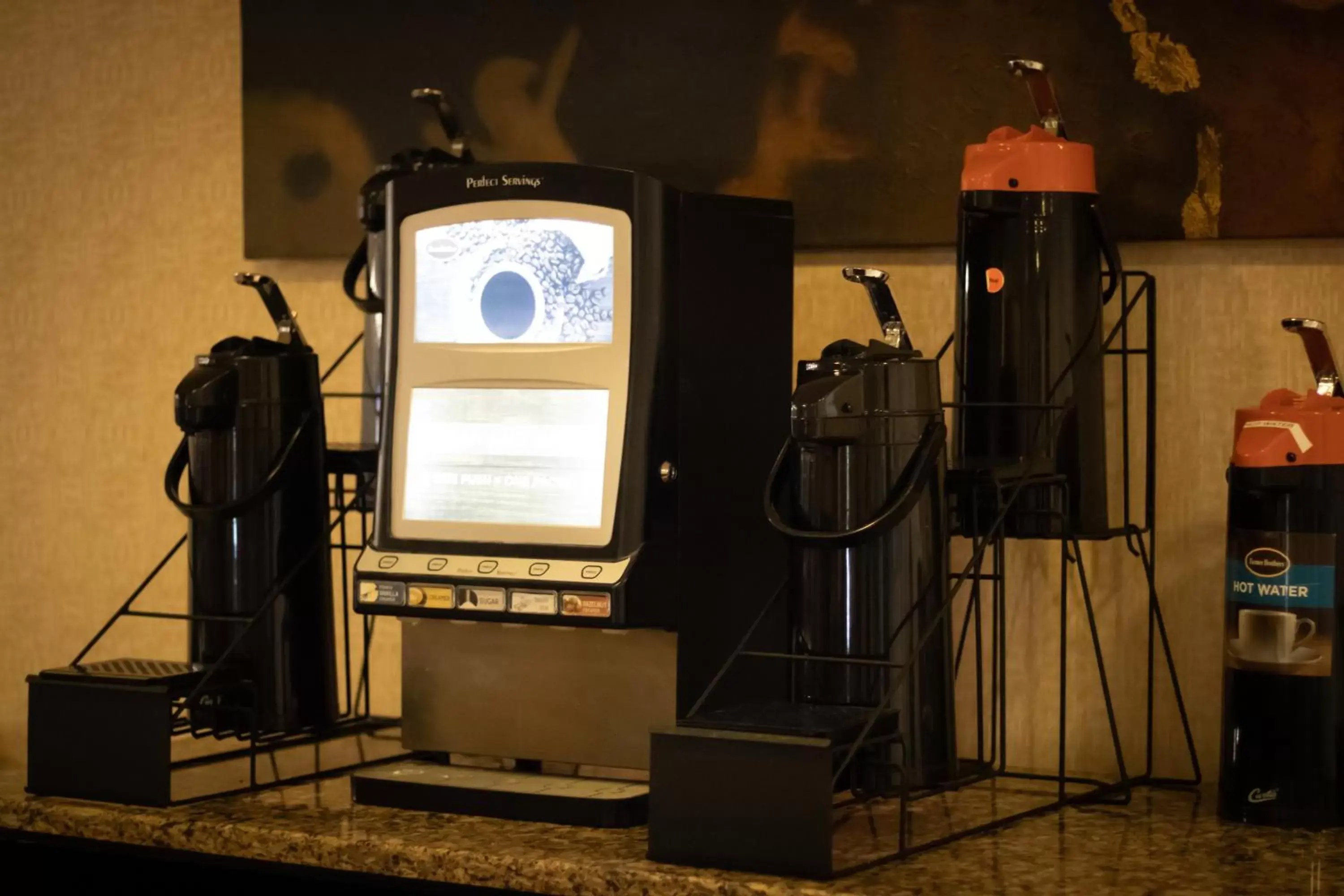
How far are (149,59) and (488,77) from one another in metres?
0.59

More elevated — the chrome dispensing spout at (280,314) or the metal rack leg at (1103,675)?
the chrome dispensing spout at (280,314)

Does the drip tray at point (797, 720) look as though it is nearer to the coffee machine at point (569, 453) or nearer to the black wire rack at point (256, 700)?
the coffee machine at point (569, 453)

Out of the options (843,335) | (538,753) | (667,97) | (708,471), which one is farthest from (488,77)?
(538,753)

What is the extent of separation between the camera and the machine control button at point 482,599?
5.78ft

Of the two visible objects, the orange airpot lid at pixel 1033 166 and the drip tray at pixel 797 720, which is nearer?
the drip tray at pixel 797 720

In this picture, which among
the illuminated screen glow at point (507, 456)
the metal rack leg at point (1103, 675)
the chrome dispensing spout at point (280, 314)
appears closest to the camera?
the illuminated screen glow at point (507, 456)

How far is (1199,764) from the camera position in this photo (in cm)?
205

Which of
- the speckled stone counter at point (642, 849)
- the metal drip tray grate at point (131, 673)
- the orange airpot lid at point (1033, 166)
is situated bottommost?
the speckled stone counter at point (642, 849)

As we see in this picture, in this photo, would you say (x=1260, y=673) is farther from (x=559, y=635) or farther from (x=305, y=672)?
(x=305, y=672)

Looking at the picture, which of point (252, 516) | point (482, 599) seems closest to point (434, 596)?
point (482, 599)

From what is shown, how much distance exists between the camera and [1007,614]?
83.6 inches

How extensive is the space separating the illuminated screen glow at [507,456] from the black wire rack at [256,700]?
0.49 feet

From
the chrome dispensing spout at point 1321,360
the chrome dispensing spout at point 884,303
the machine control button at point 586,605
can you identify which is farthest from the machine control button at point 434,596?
the chrome dispensing spout at point 1321,360

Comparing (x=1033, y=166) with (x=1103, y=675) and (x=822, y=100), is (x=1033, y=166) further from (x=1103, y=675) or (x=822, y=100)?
(x=1103, y=675)
